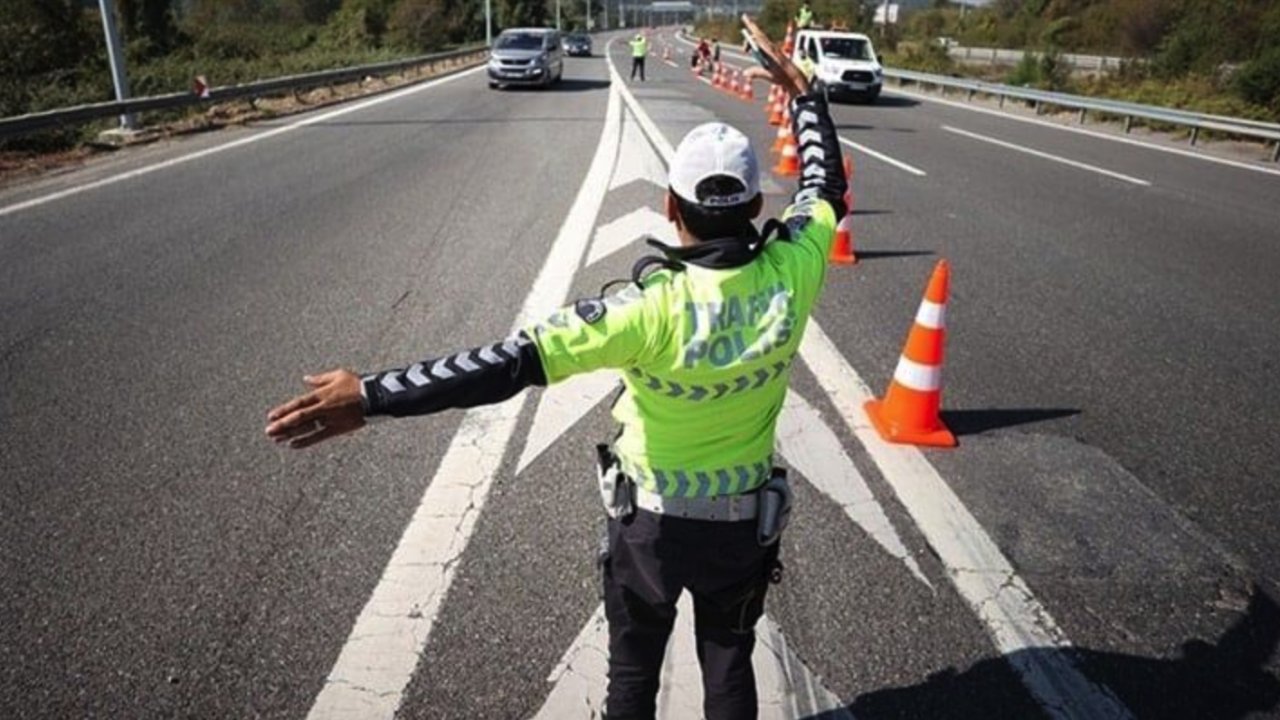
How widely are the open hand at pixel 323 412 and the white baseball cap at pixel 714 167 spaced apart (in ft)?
2.87

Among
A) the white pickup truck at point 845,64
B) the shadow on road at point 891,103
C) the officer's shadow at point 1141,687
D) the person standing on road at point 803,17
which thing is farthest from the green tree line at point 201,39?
the shadow on road at point 891,103

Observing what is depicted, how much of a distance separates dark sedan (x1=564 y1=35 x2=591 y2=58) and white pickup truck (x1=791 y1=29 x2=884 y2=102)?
31784 mm

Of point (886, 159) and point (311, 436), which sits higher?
point (311, 436)

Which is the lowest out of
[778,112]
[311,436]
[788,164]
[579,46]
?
[788,164]

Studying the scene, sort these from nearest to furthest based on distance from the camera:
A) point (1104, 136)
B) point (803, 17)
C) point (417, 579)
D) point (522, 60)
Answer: point (417, 579) < point (803, 17) < point (1104, 136) < point (522, 60)

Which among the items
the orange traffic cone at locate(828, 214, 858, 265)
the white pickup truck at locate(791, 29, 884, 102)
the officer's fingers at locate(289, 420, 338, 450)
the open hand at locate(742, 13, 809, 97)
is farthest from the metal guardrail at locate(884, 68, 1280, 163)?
the officer's fingers at locate(289, 420, 338, 450)

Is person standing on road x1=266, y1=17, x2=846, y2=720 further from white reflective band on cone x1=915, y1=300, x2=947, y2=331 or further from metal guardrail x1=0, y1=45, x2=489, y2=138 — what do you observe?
metal guardrail x1=0, y1=45, x2=489, y2=138

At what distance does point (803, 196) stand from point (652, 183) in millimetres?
8387

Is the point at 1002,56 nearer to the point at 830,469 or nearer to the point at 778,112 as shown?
the point at 778,112

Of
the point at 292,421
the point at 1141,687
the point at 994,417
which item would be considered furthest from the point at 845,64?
the point at 292,421

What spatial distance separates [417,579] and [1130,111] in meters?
20.6

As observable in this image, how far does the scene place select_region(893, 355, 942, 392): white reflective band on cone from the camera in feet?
14.2

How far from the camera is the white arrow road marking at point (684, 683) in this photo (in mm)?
2570

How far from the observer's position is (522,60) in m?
25.3
